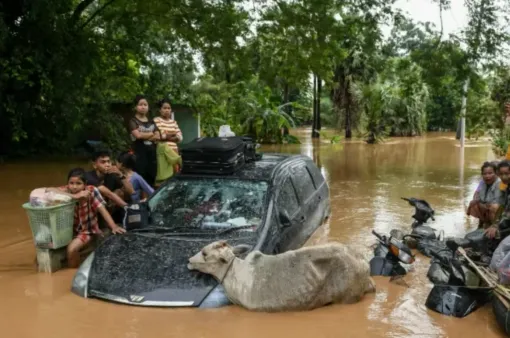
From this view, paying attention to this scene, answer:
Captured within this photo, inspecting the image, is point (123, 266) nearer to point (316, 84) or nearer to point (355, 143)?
point (355, 143)

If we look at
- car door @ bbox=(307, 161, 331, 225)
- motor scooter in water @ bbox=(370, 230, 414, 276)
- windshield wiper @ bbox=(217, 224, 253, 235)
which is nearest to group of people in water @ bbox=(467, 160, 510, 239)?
motor scooter in water @ bbox=(370, 230, 414, 276)

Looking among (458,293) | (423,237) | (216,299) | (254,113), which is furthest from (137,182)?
(254,113)

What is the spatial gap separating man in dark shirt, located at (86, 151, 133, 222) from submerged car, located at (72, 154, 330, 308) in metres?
0.68

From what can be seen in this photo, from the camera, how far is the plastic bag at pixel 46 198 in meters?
5.68

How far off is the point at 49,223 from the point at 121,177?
108cm

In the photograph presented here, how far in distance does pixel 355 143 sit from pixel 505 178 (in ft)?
77.1

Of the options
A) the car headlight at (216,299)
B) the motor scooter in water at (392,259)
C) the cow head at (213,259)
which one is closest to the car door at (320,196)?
the motor scooter in water at (392,259)

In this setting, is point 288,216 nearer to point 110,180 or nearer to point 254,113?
point 110,180

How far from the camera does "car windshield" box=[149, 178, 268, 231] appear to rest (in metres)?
5.46

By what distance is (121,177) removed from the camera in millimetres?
6520

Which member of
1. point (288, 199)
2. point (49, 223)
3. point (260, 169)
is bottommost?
point (49, 223)

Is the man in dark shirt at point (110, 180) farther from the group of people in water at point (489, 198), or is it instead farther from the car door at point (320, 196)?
the group of people in water at point (489, 198)

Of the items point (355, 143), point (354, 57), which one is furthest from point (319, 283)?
point (354, 57)

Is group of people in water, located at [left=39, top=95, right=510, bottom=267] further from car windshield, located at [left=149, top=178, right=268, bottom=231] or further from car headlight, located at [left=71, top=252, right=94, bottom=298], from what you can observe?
car headlight, located at [left=71, top=252, right=94, bottom=298]
